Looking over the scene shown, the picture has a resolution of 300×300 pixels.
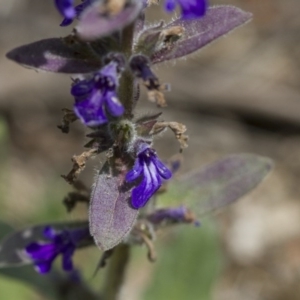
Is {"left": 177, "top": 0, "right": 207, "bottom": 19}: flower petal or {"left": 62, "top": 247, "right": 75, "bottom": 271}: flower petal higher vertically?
{"left": 177, "top": 0, "right": 207, "bottom": 19}: flower petal

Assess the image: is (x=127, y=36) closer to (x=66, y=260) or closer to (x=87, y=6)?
(x=87, y=6)

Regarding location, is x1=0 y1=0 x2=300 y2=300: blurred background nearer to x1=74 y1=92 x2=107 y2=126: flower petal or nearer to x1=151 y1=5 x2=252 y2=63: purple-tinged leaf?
x1=151 y1=5 x2=252 y2=63: purple-tinged leaf

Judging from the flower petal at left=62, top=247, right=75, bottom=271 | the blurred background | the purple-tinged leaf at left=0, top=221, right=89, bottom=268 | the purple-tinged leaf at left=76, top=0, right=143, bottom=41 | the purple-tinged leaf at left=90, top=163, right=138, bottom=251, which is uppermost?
the purple-tinged leaf at left=76, top=0, right=143, bottom=41

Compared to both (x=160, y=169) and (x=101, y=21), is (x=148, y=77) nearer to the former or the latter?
(x=101, y=21)

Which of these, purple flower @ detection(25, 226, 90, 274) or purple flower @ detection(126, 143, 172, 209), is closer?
purple flower @ detection(126, 143, 172, 209)

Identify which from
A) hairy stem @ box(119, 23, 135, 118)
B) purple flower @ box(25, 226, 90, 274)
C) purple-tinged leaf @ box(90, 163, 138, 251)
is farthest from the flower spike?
purple flower @ box(25, 226, 90, 274)

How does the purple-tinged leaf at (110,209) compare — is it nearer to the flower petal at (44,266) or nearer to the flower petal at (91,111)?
the flower petal at (91,111)
